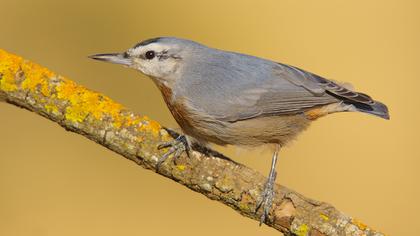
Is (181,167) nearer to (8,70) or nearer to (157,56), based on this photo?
(157,56)

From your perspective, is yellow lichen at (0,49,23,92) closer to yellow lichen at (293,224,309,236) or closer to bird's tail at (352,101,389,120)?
yellow lichen at (293,224,309,236)

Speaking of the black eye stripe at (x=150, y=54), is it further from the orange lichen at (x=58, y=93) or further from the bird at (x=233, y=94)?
the orange lichen at (x=58, y=93)

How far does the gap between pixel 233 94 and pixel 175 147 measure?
567 millimetres

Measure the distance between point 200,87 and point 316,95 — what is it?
656mm

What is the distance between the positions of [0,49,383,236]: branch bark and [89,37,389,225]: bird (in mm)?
325

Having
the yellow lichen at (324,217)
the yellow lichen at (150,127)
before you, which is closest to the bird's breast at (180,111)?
the yellow lichen at (150,127)

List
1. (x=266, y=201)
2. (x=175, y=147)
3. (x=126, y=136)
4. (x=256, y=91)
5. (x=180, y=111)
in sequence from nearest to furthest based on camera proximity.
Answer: (x=266, y=201)
(x=126, y=136)
(x=175, y=147)
(x=180, y=111)
(x=256, y=91)

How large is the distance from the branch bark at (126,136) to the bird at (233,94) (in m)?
0.33

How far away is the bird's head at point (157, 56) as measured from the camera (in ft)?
12.1

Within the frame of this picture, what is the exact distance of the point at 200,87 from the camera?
371 cm

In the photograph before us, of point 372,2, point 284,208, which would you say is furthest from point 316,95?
point 372,2

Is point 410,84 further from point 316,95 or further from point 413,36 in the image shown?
point 316,95

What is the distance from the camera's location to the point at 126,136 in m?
3.23

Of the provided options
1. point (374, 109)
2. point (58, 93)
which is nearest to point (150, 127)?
point (58, 93)
